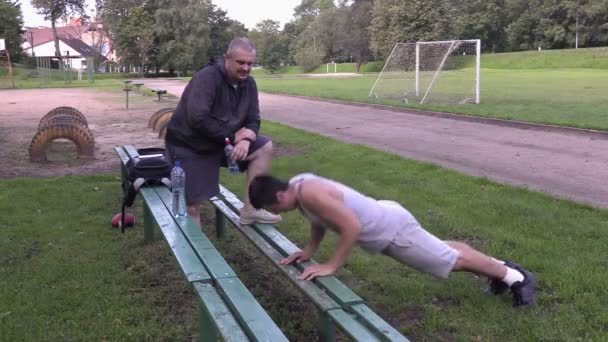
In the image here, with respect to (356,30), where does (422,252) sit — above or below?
below

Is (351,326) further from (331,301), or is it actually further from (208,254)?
(208,254)

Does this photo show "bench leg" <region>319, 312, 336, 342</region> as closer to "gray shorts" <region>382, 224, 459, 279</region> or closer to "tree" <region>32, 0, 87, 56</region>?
"gray shorts" <region>382, 224, 459, 279</region>

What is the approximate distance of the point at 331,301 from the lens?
9.73 feet

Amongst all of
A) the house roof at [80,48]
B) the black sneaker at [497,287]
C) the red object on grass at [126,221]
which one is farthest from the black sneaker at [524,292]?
the house roof at [80,48]

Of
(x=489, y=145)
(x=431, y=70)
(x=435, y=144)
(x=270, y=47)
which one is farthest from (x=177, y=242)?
(x=270, y=47)

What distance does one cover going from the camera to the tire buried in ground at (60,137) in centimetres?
932

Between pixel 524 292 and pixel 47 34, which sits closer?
pixel 524 292

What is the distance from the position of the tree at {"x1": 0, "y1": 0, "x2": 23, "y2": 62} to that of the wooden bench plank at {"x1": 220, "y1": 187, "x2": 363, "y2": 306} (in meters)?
67.0

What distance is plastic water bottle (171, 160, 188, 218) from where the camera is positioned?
4473mm

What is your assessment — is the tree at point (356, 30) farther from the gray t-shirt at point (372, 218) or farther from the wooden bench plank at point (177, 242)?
the gray t-shirt at point (372, 218)

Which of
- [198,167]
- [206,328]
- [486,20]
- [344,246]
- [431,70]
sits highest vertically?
[486,20]

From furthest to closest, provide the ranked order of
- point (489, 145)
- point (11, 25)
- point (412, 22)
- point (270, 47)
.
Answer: point (270, 47), point (11, 25), point (412, 22), point (489, 145)

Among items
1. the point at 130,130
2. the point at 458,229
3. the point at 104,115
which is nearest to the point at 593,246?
the point at 458,229

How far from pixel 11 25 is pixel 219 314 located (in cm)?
7173
